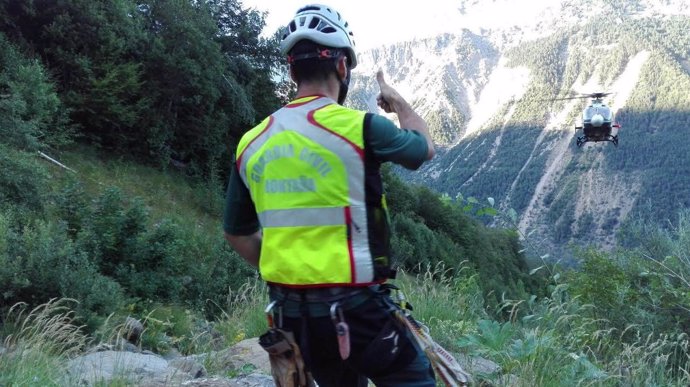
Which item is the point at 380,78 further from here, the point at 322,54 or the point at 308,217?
the point at 308,217

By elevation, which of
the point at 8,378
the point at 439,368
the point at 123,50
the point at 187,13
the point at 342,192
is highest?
the point at 187,13

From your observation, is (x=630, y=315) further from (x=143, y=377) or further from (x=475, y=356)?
(x=143, y=377)

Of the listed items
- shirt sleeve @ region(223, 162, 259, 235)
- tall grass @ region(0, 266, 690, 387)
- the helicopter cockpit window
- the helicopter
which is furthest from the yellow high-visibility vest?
the helicopter cockpit window

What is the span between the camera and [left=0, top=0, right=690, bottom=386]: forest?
4.86 meters

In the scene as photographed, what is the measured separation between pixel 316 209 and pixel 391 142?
12.7 inches

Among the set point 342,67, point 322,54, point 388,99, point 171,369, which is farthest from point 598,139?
point 322,54

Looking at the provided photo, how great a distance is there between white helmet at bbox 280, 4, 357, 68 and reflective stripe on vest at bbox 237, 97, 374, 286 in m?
0.22

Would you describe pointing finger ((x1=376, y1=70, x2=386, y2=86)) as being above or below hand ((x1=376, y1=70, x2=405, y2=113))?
above

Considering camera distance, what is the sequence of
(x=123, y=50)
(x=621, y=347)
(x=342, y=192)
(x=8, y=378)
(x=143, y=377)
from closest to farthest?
1. (x=342, y=192)
2. (x=8, y=378)
3. (x=143, y=377)
4. (x=621, y=347)
5. (x=123, y=50)

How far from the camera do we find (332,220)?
2.01 m

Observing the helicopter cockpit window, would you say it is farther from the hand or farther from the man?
the man

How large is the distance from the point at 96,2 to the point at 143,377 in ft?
74.9

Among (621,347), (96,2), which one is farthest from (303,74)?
(96,2)

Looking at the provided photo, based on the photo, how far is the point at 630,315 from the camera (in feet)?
24.5
